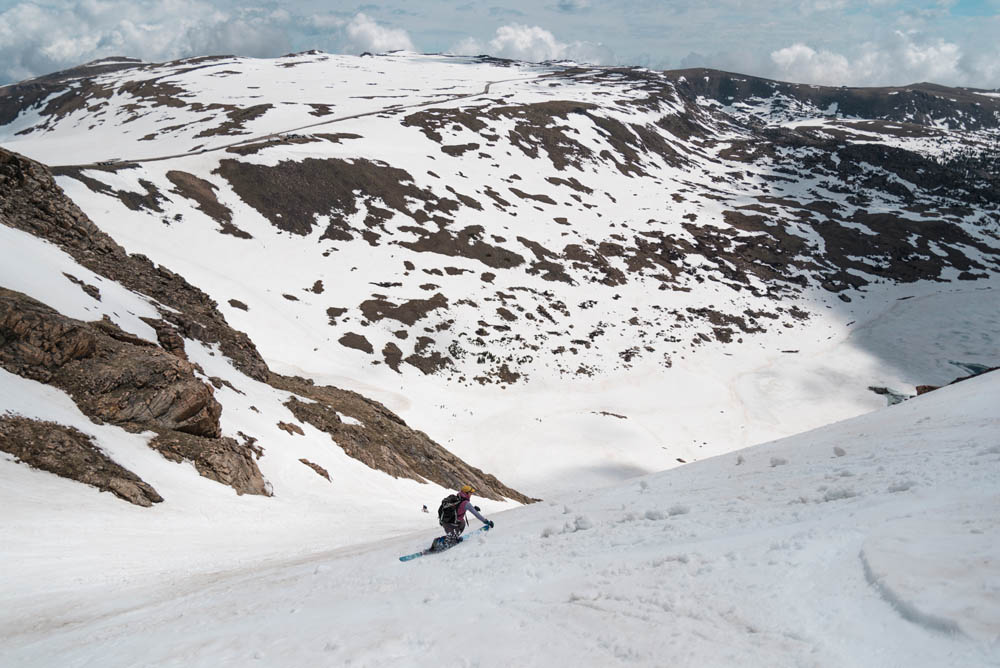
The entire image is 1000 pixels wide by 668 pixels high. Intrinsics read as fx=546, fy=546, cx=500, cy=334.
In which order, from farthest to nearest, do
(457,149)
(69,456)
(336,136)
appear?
(457,149), (336,136), (69,456)

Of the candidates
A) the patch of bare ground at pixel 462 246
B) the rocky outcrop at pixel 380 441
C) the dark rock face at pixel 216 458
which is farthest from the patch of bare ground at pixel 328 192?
the dark rock face at pixel 216 458

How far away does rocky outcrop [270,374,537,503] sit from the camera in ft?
81.1

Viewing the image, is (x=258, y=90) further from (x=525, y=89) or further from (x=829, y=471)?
(x=829, y=471)

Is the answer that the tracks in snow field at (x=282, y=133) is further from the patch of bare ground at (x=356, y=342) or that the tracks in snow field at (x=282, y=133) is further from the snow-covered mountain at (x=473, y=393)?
the patch of bare ground at (x=356, y=342)

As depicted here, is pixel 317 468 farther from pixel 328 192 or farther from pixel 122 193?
pixel 328 192

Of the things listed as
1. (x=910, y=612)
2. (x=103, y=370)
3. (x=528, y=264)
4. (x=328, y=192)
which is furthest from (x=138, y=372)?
(x=328, y=192)

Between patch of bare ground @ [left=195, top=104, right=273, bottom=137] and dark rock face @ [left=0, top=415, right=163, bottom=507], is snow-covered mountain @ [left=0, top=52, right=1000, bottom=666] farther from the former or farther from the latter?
patch of bare ground @ [left=195, top=104, right=273, bottom=137]

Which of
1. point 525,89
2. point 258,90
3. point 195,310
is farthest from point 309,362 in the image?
point 525,89

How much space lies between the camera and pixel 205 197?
5478cm

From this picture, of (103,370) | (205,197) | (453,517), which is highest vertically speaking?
(205,197)

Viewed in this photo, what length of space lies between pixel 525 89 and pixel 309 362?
135654mm

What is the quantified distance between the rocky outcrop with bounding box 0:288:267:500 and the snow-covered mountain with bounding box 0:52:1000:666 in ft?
0.33

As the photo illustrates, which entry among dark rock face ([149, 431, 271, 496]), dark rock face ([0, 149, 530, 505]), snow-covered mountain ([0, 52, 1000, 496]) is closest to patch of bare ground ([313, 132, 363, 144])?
snow-covered mountain ([0, 52, 1000, 496])

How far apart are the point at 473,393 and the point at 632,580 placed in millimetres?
35828
